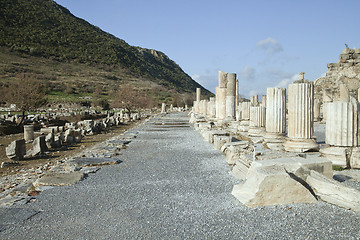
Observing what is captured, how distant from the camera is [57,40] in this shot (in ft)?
256

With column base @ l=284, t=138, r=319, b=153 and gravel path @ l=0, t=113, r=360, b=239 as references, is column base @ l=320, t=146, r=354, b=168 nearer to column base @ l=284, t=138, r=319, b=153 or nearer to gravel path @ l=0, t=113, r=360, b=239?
column base @ l=284, t=138, r=319, b=153

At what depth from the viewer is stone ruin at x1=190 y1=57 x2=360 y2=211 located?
4508 millimetres

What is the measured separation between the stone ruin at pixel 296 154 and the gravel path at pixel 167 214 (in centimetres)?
20

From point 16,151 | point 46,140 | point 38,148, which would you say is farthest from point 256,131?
point 16,151

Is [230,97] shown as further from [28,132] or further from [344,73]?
[28,132]

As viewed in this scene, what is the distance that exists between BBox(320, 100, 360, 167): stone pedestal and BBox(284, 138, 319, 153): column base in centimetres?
50

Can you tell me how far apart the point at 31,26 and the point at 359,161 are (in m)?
85.1

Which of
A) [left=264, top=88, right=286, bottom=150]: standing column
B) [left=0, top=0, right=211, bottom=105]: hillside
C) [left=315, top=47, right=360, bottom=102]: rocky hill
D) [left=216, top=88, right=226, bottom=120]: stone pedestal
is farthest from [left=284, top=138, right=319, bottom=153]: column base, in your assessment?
[left=0, top=0, right=211, bottom=105]: hillside

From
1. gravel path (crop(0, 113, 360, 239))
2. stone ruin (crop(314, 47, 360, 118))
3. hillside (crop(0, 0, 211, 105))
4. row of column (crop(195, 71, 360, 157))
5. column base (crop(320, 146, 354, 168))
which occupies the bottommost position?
gravel path (crop(0, 113, 360, 239))

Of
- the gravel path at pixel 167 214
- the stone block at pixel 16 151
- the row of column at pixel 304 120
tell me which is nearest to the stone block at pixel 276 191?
the gravel path at pixel 167 214

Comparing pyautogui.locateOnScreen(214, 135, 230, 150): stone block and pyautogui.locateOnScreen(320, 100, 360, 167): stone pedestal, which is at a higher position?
pyautogui.locateOnScreen(320, 100, 360, 167): stone pedestal

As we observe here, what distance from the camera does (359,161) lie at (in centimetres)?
633

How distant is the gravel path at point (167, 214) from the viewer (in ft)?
12.2

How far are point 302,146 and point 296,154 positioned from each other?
42.6 inches
